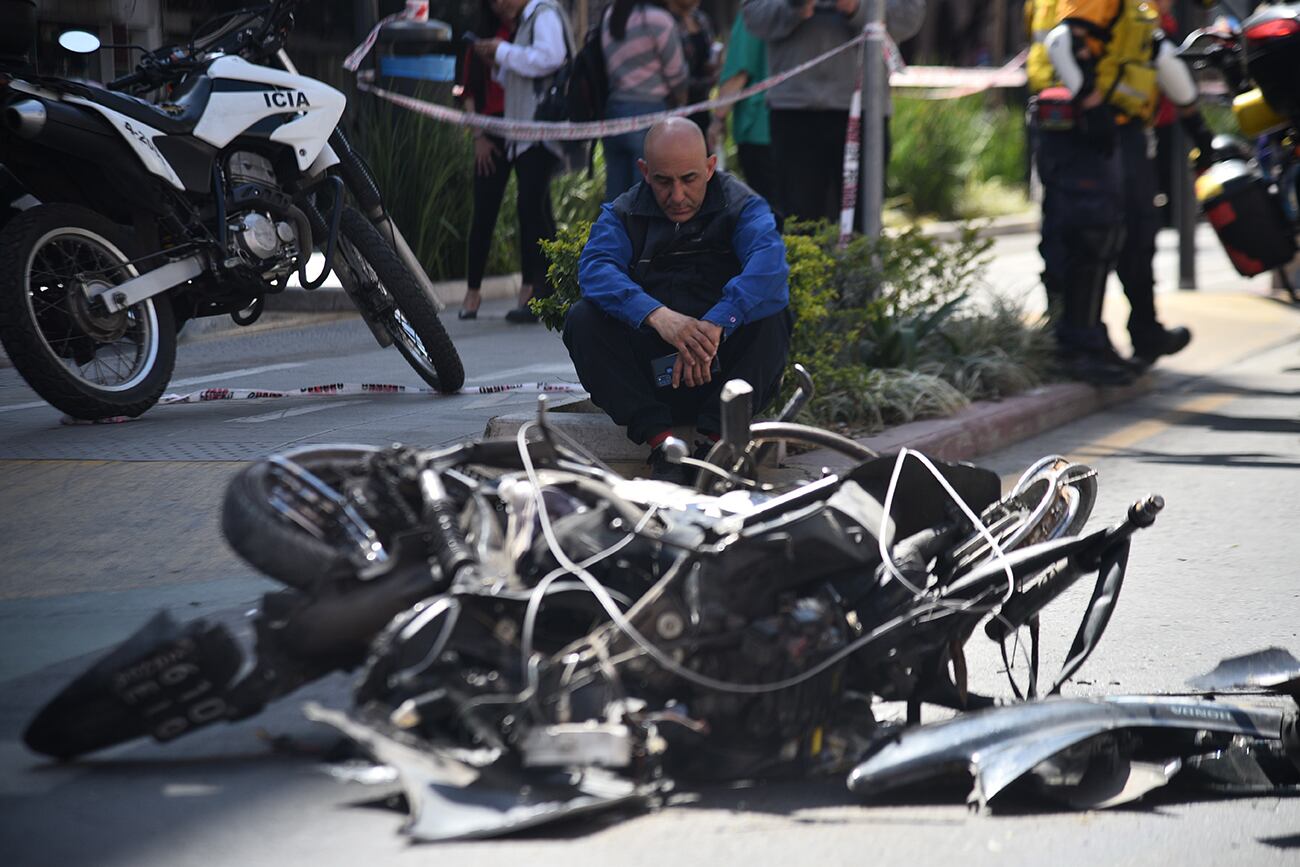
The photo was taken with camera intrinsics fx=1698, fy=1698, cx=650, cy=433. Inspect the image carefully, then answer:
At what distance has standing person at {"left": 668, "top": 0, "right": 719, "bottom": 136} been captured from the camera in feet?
30.9

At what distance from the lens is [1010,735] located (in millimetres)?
3295

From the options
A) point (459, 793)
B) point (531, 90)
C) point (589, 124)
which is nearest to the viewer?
point (459, 793)

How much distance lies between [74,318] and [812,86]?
4.28m

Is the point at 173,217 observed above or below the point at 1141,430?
above

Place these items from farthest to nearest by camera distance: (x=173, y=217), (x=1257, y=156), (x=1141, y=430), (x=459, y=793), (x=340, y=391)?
(x=1257, y=156) → (x=1141, y=430) → (x=340, y=391) → (x=173, y=217) → (x=459, y=793)

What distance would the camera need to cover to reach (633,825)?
3.10 m

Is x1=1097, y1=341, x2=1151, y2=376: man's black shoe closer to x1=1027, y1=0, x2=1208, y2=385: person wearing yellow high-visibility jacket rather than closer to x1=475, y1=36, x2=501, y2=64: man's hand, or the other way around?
x1=1027, y1=0, x2=1208, y2=385: person wearing yellow high-visibility jacket

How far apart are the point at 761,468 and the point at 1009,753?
2.63 metres

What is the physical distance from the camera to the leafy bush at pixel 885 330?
619 centimetres

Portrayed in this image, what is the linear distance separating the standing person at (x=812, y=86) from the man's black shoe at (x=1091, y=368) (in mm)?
1451

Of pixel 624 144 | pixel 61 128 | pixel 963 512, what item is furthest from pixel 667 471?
pixel 624 144

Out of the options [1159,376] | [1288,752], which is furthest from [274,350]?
[1288,752]

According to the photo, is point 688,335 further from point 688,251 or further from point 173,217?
point 173,217

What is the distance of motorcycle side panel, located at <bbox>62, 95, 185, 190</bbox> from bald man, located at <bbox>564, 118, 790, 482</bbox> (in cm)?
178
